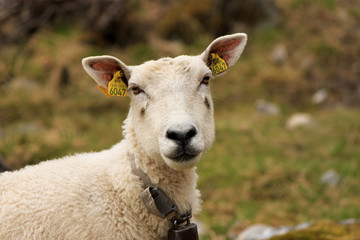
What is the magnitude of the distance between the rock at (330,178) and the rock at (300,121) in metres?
2.55

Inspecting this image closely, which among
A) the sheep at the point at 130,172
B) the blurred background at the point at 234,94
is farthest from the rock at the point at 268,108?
the sheep at the point at 130,172

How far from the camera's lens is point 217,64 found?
3.73 meters

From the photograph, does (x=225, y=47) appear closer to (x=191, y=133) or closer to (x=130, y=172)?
(x=191, y=133)

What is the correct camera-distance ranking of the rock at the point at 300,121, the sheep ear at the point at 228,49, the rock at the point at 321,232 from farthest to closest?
the rock at the point at 300,121
the rock at the point at 321,232
the sheep ear at the point at 228,49

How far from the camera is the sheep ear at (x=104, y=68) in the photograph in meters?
3.46

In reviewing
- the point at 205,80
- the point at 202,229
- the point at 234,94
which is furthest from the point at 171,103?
the point at 234,94

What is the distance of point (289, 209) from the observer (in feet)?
20.5

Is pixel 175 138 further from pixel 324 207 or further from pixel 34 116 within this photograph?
pixel 34 116

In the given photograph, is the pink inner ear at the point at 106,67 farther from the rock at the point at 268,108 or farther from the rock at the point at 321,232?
the rock at the point at 268,108

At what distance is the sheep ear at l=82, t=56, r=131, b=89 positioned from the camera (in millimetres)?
3461

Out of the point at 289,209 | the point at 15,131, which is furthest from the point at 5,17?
the point at 289,209

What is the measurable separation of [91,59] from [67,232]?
1.39 m

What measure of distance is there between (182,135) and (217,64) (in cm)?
112

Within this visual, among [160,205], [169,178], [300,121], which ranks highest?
[300,121]
